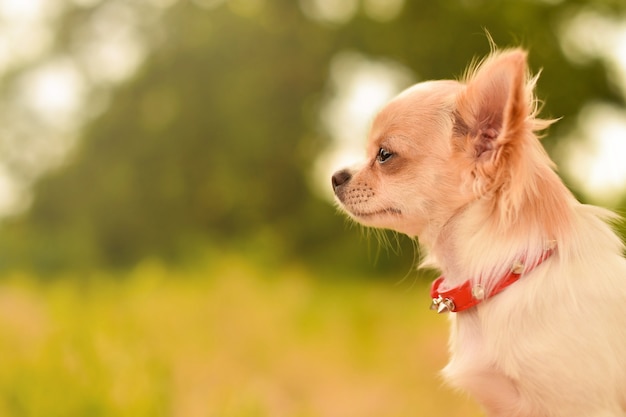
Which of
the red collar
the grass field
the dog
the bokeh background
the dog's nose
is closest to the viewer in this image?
the dog

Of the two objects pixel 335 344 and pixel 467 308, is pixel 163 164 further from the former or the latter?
pixel 467 308

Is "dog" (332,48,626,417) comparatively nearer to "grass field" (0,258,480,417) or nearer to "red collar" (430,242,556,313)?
"red collar" (430,242,556,313)

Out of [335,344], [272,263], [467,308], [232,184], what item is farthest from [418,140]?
[232,184]

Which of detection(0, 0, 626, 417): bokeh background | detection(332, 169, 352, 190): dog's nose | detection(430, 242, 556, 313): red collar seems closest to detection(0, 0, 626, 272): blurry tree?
detection(0, 0, 626, 417): bokeh background

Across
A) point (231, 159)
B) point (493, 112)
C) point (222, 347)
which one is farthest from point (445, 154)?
point (231, 159)

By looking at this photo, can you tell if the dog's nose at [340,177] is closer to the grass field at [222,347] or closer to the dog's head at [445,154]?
the dog's head at [445,154]

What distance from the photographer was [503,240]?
2078 mm

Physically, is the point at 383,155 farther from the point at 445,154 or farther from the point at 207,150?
the point at 207,150

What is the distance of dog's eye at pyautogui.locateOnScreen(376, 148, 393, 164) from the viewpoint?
231 cm

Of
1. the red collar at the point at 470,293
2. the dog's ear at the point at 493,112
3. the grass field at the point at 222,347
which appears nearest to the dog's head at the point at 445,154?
the dog's ear at the point at 493,112

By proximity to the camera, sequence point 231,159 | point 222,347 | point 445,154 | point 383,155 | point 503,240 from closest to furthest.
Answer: point 503,240 < point 445,154 < point 383,155 < point 222,347 < point 231,159

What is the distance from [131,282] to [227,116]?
195 centimetres

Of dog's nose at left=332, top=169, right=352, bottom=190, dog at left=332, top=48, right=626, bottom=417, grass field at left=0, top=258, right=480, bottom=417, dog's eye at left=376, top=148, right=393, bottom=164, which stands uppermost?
grass field at left=0, top=258, right=480, bottom=417

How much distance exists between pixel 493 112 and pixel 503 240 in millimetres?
392
